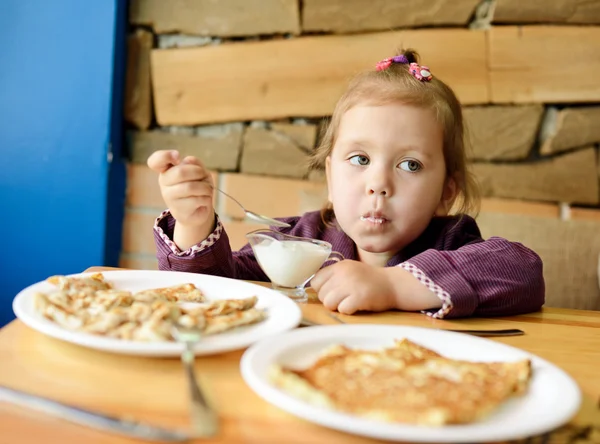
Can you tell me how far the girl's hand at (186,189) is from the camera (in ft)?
3.06

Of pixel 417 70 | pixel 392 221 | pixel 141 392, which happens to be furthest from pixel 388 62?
pixel 141 392

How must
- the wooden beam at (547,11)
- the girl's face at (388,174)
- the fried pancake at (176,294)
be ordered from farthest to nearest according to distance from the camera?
the wooden beam at (547,11) → the girl's face at (388,174) → the fried pancake at (176,294)

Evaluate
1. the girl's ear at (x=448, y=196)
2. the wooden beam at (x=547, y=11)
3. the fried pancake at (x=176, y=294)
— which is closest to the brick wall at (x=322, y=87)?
the wooden beam at (x=547, y=11)

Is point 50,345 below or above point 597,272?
above

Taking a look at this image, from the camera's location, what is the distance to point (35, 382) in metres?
0.48

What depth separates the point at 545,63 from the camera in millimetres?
1854

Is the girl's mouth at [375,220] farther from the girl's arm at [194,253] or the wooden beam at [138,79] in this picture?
the wooden beam at [138,79]

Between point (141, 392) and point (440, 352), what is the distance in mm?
331

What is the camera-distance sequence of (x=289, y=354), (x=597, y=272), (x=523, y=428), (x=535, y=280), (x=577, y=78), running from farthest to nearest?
1. (x=577, y=78)
2. (x=597, y=272)
3. (x=535, y=280)
4. (x=289, y=354)
5. (x=523, y=428)

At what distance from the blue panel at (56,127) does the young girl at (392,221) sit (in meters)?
0.82

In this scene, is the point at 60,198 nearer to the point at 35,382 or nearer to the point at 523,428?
the point at 35,382

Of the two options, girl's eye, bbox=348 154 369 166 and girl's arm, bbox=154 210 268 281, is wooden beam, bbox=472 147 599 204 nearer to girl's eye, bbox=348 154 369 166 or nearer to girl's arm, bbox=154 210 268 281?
girl's eye, bbox=348 154 369 166

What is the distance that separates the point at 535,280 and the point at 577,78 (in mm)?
1177

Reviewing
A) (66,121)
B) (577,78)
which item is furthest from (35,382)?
(577,78)
